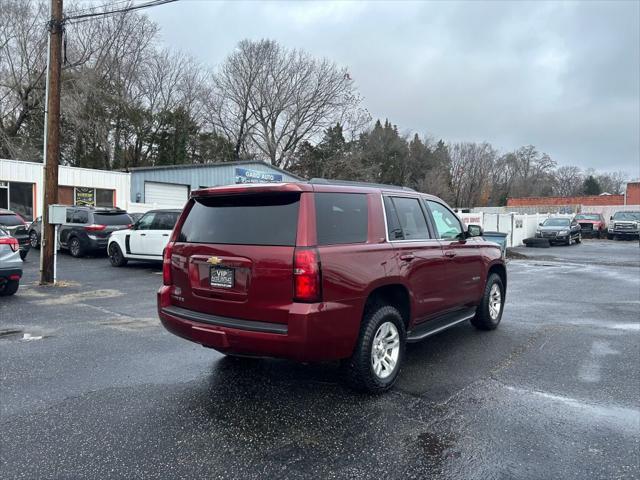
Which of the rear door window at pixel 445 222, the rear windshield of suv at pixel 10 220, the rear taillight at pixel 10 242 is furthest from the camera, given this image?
the rear windshield of suv at pixel 10 220

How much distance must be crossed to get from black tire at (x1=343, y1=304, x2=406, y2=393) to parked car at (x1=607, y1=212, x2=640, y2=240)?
105 feet

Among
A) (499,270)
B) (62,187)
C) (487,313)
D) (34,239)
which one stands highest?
(62,187)

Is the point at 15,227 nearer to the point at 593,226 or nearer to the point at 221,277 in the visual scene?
the point at 221,277

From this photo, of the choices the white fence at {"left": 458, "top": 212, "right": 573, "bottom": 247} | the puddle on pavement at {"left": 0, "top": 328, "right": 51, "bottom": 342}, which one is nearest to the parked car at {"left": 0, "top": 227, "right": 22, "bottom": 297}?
the puddle on pavement at {"left": 0, "top": 328, "right": 51, "bottom": 342}

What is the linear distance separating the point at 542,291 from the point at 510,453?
8.35 meters

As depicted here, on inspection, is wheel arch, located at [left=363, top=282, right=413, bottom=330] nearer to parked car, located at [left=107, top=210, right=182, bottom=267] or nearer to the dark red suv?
the dark red suv

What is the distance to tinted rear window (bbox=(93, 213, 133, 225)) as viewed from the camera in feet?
50.5

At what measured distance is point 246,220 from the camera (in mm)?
4090

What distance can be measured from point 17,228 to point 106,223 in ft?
8.16

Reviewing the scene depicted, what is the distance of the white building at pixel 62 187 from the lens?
21328 mm

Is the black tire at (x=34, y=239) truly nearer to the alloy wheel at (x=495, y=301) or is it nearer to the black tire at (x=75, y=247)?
the black tire at (x=75, y=247)

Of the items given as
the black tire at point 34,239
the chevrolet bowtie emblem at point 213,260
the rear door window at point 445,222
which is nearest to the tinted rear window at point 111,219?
the black tire at point 34,239

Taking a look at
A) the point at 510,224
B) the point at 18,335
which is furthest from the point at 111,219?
the point at 510,224

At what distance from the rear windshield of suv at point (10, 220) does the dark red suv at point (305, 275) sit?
41.1ft
